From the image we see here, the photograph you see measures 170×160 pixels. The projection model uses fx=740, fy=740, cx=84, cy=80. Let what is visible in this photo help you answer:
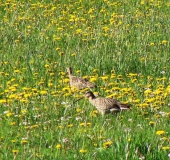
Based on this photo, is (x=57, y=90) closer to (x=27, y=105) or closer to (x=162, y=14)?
(x=27, y=105)

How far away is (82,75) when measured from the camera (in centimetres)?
1176

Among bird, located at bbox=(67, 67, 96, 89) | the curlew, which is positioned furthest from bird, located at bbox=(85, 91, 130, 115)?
bird, located at bbox=(67, 67, 96, 89)

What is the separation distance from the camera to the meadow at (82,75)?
25.6 feet

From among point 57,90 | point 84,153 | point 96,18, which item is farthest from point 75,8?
point 84,153

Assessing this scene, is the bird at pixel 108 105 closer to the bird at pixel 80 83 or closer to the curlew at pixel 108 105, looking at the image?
the curlew at pixel 108 105

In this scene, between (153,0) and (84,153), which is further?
(153,0)

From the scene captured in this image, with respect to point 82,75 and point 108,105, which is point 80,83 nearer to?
point 82,75

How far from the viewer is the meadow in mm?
7809

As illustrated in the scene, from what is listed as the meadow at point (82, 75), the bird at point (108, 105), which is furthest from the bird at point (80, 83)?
the bird at point (108, 105)

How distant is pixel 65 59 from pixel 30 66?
62 centimetres

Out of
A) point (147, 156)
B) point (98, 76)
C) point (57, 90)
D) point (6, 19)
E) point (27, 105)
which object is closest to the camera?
point (147, 156)

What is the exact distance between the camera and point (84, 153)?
7.50 meters

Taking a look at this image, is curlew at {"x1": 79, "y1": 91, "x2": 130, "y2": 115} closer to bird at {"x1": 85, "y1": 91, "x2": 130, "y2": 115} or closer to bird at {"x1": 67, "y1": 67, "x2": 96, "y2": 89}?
bird at {"x1": 85, "y1": 91, "x2": 130, "y2": 115}

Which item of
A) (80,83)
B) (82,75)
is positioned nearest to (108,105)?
(80,83)
